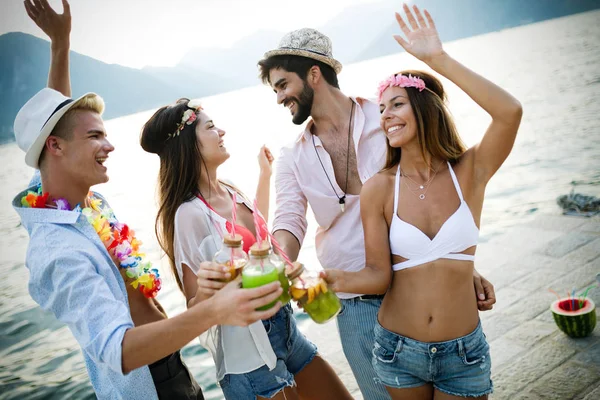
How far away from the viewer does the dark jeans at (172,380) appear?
250 centimetres

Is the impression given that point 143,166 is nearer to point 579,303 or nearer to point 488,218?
point 488,218

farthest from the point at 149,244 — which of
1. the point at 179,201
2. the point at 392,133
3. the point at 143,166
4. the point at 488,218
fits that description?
Answer: the point at 143,166

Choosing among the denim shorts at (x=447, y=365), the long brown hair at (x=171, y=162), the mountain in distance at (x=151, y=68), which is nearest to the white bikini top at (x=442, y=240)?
the denim shorts at (x=447, y=365)

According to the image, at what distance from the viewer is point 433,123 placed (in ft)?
8.07

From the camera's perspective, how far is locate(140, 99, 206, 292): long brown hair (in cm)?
278

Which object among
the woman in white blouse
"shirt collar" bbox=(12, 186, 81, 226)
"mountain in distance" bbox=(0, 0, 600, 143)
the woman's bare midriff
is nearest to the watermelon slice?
the woman's bare midriff

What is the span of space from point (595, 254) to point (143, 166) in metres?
27.4

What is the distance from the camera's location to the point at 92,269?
1.97m

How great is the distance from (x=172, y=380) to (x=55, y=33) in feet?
7.94

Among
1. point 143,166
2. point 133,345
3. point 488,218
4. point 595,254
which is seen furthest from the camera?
point 143,166

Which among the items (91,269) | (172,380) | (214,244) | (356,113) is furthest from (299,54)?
(172,380)

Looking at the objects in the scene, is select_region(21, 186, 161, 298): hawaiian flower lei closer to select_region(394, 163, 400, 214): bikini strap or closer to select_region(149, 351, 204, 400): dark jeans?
select_region(149, 351, 204, 400): dark jeans

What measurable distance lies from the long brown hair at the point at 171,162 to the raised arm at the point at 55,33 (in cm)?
71

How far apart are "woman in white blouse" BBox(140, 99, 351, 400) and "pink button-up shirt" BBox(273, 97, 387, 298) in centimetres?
34
